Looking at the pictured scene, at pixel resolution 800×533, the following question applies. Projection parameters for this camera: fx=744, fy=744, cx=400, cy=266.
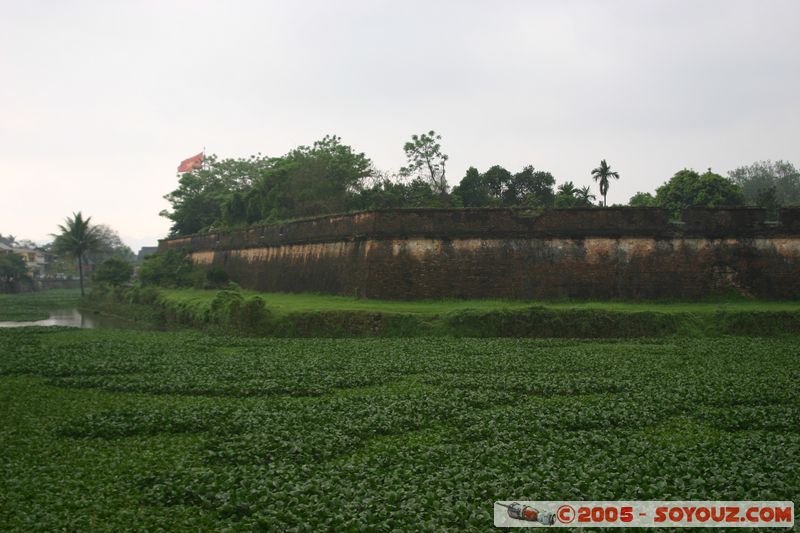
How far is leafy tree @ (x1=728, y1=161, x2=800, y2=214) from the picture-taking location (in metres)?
60.5

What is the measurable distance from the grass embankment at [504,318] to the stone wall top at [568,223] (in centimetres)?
203

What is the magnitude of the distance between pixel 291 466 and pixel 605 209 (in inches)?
611

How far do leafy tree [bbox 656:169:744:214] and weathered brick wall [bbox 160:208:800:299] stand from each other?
16.3 metres

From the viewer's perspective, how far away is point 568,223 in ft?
68.3

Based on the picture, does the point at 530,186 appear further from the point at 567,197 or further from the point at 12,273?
the point at 12,273

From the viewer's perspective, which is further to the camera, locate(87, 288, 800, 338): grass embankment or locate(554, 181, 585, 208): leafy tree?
locate(554, 181, 585, 208): leafy tree

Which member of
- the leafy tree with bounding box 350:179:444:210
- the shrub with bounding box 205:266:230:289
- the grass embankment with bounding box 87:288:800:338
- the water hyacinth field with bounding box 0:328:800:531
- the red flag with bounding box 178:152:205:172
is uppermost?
the red flag with bounding box 178:152:205:172

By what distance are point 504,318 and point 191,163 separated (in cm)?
4266

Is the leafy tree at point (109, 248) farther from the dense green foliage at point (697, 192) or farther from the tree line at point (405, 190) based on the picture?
the dense green foliage at point (697, 192)

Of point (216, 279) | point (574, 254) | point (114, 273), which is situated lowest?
point (216, 279)

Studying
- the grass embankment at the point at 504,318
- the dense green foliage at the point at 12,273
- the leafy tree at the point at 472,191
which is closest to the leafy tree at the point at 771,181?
the leafy tree at the point at 472,191

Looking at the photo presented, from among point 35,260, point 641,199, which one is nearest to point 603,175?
point 641,199

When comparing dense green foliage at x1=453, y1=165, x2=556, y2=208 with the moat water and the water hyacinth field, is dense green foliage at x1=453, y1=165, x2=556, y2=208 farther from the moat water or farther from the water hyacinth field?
the water hyacinth field

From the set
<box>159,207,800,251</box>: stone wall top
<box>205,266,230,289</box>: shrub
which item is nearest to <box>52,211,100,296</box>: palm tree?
<box>205,266,230,289</box>: shrub
